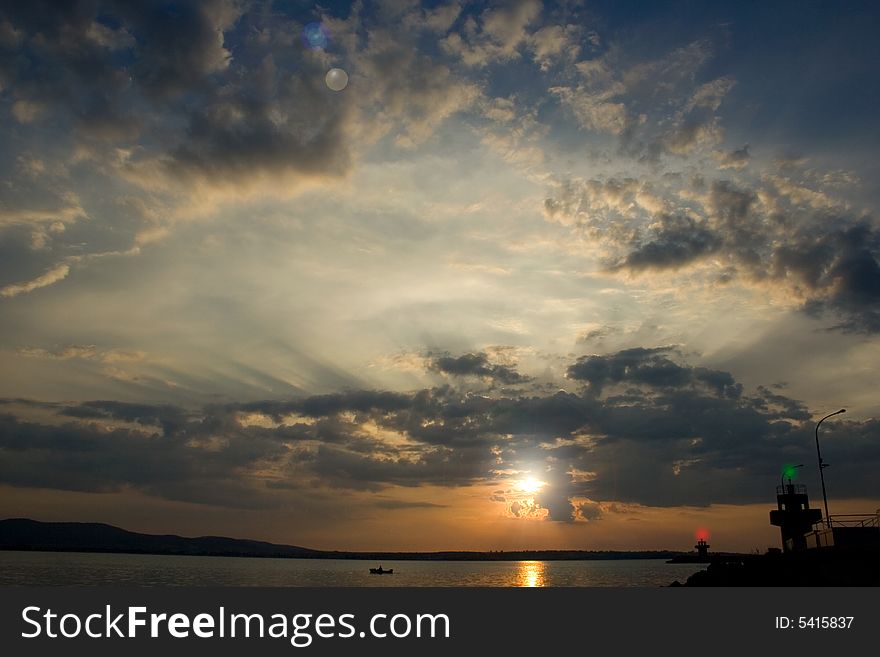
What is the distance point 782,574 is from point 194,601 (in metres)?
53.2

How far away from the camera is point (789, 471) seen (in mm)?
81312

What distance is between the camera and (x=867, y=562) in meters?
45.4

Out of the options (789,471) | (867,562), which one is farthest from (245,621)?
(789,471)

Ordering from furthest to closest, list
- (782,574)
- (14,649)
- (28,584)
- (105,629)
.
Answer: (28,584) < (782,574) < (105,629) < (14,649)

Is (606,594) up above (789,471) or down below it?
below

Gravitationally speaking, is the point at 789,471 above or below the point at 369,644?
above

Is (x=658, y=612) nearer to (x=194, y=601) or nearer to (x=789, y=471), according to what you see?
(x=194, y=601)

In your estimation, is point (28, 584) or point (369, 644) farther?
point (28, 584)

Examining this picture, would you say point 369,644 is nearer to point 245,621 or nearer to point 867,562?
point 245,621

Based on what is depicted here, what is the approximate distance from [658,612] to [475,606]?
740 cm

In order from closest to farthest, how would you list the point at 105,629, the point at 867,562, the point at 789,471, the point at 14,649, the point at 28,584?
the point at 14,649 < the point at 105,629 < the point at 867,562 < the point at 789,471 < the point at 28,584

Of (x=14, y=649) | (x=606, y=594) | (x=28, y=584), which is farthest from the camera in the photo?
(x=28, y=584)

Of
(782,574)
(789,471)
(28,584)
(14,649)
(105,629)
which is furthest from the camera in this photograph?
(28,584)

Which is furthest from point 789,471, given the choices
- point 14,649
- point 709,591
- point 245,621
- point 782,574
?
point 14,649
